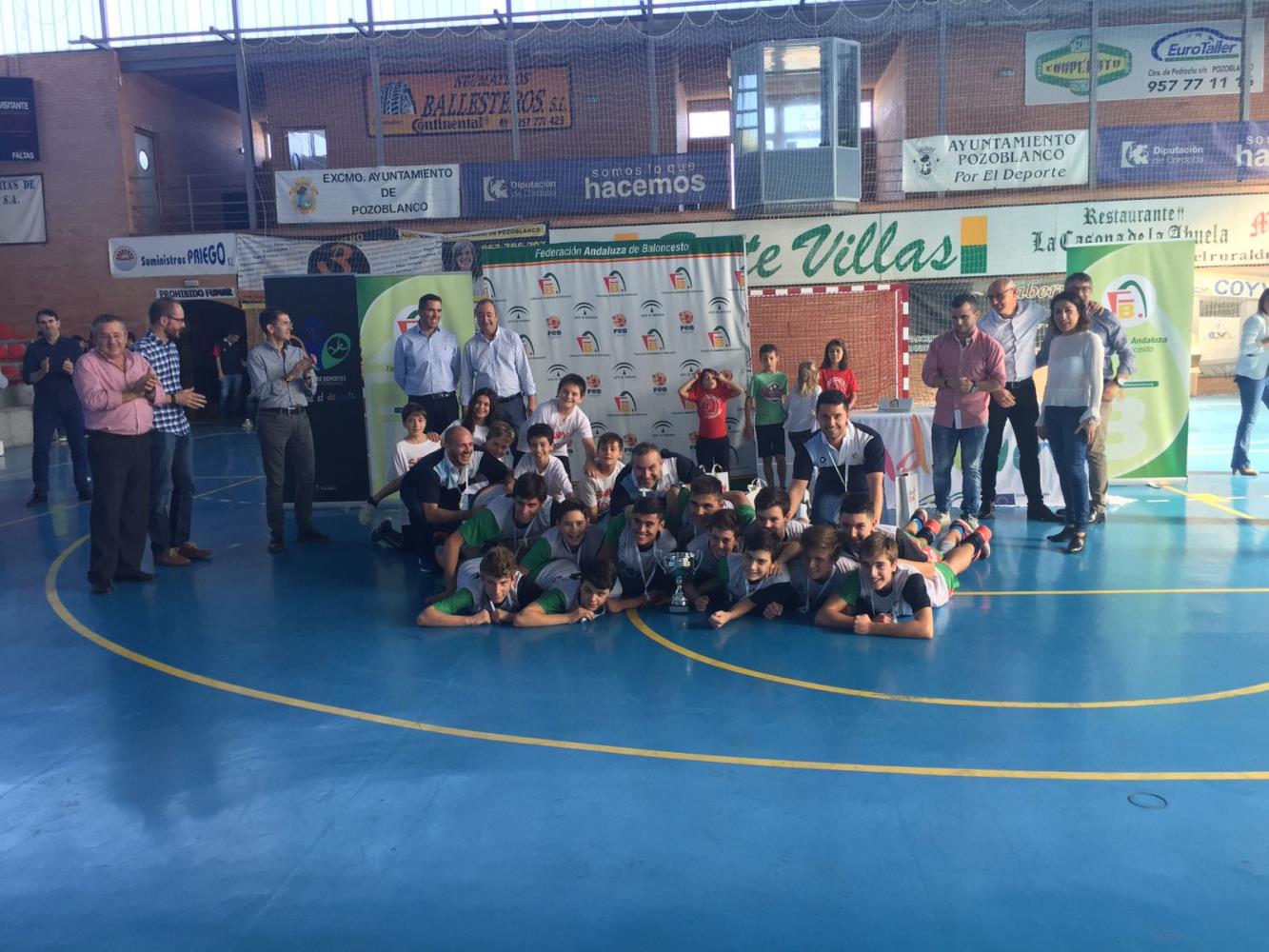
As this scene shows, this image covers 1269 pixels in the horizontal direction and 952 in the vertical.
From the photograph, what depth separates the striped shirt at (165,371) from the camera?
24.7ft

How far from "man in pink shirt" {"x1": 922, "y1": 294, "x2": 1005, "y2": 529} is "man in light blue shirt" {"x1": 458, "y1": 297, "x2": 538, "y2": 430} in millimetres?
3456

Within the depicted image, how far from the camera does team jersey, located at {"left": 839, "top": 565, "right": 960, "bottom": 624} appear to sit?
18.4 feet

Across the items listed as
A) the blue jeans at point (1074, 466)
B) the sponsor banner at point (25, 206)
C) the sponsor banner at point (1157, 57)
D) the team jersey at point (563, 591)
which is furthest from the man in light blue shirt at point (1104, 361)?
the sponsor banner at point (25, 206)

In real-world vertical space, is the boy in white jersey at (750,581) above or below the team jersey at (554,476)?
below

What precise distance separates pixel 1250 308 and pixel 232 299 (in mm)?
19350

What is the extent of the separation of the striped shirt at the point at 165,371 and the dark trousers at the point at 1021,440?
251 inches

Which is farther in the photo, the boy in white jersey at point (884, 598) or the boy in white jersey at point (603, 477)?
the boy in white jersey at point (603, 477)

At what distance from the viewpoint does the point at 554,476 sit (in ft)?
23.3

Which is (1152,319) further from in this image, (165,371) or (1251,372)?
(165,371)

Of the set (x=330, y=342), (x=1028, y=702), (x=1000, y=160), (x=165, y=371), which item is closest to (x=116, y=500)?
(x=165, y=371)

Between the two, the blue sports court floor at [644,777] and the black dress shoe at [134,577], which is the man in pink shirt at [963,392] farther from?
the black dress shoe at [134,577]

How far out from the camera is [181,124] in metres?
22.6

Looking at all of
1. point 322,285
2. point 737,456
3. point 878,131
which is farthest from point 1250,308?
point 322,285

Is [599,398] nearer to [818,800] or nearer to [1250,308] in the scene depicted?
[818,800]
